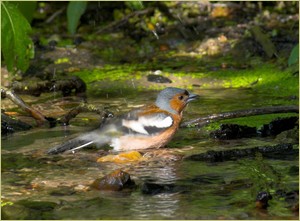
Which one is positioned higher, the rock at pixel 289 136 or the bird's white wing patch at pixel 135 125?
the bird's white wing patch at pixel 135 125

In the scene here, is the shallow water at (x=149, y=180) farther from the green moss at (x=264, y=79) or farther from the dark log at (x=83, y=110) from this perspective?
the green moss at (x=264, y=79)

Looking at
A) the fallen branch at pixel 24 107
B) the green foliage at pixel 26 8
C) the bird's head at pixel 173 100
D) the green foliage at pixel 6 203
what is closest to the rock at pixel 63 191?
the green foliage at pixel 6 203

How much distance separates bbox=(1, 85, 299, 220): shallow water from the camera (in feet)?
19.6

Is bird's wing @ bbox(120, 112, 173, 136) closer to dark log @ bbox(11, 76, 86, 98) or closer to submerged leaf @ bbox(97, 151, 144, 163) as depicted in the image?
submerged leaf @ bbox(97, 151, 144, 163)

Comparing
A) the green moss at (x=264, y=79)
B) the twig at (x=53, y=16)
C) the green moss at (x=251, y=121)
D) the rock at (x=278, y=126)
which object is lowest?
the rock at (x=278, y=126)

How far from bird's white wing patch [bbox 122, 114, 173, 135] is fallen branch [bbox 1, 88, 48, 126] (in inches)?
51.1

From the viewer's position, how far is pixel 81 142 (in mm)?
7922

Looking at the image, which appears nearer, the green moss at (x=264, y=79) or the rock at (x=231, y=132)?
the rock at (x=231, y=132)

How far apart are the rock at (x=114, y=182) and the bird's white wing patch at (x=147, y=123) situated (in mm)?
1340

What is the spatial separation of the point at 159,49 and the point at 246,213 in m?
7.37

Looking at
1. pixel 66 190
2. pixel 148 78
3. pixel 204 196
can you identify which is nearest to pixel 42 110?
pixel 148 78

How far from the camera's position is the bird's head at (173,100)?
8477 mm

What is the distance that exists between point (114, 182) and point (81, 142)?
1.42 meters

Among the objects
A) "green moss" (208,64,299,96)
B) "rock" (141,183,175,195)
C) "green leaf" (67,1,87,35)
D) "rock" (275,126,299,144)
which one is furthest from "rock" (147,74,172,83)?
Answer: "rock" (141,183,175,195)
